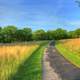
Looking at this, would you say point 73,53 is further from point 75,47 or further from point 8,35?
point 8,35

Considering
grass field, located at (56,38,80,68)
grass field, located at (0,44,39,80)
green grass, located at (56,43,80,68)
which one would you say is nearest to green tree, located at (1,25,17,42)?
grass field, located at (56,38,80,68)

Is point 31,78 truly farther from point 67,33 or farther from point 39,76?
point 67,33

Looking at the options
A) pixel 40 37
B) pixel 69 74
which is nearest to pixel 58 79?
pixel 69 74

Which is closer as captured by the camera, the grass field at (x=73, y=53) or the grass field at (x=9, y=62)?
the grass field at (x=9, y=62)

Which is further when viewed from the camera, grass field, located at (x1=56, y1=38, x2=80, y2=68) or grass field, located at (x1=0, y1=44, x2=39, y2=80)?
grass field, located at (x1=56, y1=38, x2=80, y2=68)

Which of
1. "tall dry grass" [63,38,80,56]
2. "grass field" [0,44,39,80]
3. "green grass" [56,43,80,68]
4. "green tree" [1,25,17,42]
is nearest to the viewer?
"grass field" [0,44,39,80]

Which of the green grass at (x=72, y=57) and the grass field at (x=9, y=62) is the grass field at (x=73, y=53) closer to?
the green grass at (x=72, y=57)

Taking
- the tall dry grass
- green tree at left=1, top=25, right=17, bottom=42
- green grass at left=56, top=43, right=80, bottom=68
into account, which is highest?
green tree at left=1, top=25, right=17, bottom=42

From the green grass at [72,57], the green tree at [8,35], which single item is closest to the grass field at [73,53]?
the green grass at [72,57]

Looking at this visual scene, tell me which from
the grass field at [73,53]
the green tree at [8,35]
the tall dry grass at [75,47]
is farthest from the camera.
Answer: the green tree at [8,35]

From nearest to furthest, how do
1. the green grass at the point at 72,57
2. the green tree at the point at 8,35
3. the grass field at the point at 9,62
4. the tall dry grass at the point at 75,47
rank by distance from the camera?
the grass field at the point at 9,62 < the green grass at the point at 72,57 < the tall dry grass at the point at 75,47 < the green tree at the point at 8,35

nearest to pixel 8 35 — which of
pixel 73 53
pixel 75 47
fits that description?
pixel 75 47

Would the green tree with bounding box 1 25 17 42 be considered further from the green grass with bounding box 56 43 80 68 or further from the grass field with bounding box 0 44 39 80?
the grass field with bounding box 0 44 39 80

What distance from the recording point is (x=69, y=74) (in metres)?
16.1
